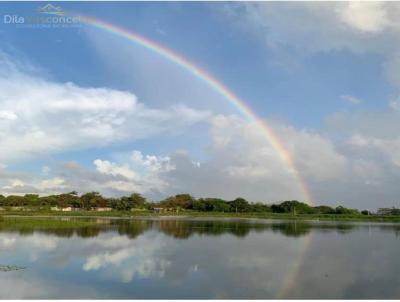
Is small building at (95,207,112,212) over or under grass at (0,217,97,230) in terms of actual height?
over

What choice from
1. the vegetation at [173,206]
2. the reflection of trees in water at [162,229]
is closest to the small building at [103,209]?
the vegetation at [173,206]

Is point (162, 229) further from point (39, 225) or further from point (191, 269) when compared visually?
point (191, 269)

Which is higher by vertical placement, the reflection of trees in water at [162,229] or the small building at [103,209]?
the small building at [103,209]

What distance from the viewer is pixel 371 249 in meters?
23.5

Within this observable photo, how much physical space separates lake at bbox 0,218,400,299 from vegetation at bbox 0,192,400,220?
56.6 m

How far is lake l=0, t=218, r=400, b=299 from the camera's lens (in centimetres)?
1206

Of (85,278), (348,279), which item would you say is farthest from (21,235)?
(348,279)

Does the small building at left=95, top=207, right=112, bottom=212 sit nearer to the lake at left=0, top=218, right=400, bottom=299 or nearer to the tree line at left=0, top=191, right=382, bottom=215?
the tree line at left=0, top=191, right=382, bottom=215

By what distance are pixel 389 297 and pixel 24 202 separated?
8143 cm

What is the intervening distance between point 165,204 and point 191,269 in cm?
8354

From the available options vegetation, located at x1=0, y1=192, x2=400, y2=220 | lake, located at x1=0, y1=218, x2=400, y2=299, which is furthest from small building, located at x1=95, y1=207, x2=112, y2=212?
lake, located at x1=0, y1=218, x2=400, y2=299

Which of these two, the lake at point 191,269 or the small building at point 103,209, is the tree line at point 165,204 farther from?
the lake at point 191,269

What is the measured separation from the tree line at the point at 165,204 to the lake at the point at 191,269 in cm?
6279

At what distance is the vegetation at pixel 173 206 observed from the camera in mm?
82562
